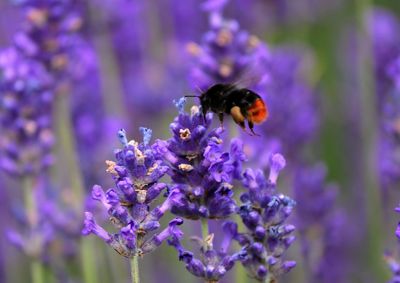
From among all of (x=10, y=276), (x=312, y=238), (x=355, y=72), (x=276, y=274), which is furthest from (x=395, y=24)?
(x=276, y=274)

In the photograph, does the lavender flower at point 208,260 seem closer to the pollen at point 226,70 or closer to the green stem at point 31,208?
the pollen at point 226,70

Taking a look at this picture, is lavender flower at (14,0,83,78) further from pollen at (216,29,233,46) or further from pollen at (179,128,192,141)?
pollen at (179,128,192,141)

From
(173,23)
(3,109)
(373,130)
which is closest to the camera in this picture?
(3,109)

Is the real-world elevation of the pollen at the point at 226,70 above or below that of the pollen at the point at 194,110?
above

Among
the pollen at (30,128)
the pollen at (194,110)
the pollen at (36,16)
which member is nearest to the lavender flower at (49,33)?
the pollen at (36,16)

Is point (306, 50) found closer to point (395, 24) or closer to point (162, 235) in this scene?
point (395, 24)

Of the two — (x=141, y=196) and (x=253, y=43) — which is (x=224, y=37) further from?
(x=141, y=196)
